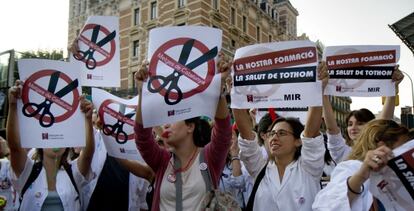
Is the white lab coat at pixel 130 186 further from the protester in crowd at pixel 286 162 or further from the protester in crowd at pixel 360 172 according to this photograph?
the protester in crowd at pixel 360 172

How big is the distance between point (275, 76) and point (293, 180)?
2.79ft

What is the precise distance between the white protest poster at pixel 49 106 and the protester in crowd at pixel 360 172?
2.09 meters

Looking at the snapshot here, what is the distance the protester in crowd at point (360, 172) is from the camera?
2267 millimetres

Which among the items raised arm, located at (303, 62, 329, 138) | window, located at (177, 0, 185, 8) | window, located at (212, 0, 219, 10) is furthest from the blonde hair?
window, located at (212, 0, 219, 10)

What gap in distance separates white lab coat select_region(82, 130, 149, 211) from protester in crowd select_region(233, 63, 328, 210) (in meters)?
1.27

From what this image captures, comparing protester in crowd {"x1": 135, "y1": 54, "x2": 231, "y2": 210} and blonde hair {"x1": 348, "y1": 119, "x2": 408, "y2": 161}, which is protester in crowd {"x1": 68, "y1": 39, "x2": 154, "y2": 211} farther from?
blonde hair {"x1": 348, "y1": 119, "x2": 408, "y2": 161}

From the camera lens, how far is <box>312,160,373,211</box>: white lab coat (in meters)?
2.31

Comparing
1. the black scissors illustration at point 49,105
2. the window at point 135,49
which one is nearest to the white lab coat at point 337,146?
the black scissors illustration at point 49,105

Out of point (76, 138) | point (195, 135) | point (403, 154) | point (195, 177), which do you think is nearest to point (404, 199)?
point (403, 154)

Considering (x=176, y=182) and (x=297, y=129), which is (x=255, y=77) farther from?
(x=176, y=182)

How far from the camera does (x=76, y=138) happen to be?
139 inches

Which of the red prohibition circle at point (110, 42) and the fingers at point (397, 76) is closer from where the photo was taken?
the fingers at point (397, 76)

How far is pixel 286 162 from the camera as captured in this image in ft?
11.7

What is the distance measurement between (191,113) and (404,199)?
4.55 feet
